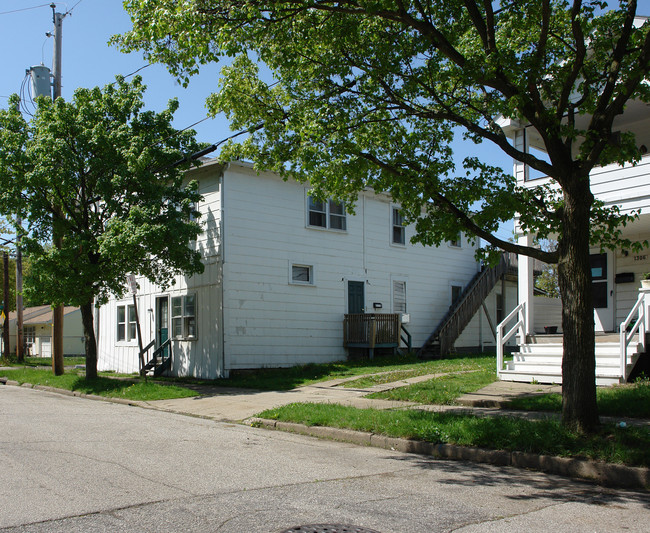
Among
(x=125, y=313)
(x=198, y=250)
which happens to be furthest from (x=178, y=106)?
(x=125, y=313)

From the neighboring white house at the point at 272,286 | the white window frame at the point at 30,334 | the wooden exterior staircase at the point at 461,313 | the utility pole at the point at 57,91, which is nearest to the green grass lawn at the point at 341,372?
the neighboring white house at the point at 272,286

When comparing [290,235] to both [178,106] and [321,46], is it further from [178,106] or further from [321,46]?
[321,46]

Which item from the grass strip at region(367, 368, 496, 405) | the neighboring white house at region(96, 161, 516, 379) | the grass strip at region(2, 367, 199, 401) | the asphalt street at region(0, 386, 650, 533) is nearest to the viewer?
the asphalt street at region(0, 386, 650, 533)

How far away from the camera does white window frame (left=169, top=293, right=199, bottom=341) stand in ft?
66.7

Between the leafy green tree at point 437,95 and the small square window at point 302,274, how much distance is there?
10197 mm

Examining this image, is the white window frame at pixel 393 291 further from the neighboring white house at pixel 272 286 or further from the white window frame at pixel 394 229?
the white window frame at pixel 394 229

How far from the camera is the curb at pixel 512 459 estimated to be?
6.68 m

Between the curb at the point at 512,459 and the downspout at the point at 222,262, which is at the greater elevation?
the downspout at the point at 222,262

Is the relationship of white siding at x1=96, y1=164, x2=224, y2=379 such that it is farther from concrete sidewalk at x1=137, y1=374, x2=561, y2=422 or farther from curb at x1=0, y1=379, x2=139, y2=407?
curb at x1=0, y1=379, x2=139, y2=407

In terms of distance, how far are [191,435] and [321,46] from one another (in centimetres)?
654

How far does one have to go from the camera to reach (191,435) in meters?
9.86

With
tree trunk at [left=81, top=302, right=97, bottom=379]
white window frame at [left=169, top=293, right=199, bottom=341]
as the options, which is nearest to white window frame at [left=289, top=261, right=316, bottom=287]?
white window frame at [left=169, top=293, right=199, bottom=341]

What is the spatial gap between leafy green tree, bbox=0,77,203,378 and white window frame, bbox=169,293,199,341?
2.18 m

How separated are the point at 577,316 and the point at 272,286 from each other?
13507mm
